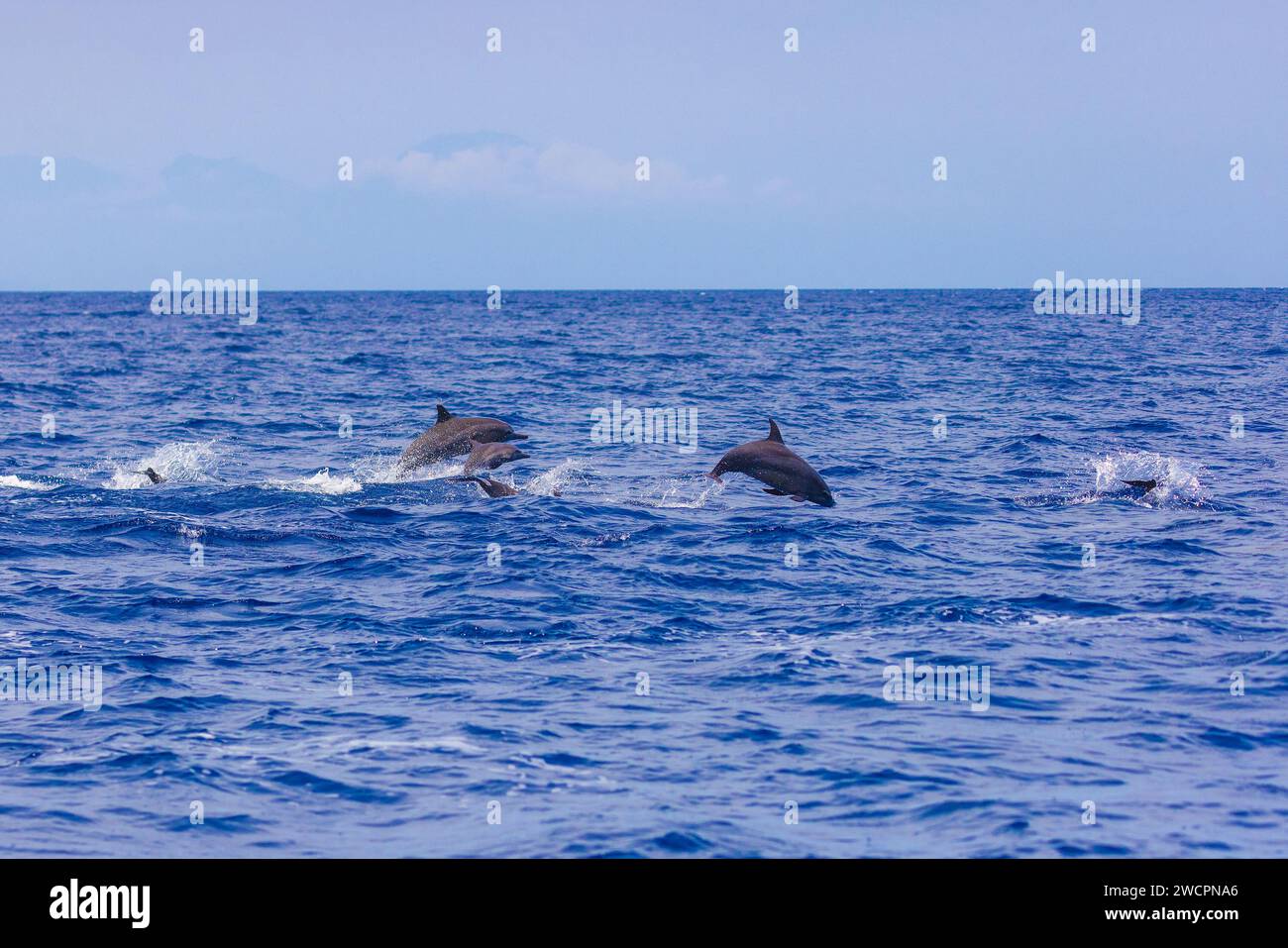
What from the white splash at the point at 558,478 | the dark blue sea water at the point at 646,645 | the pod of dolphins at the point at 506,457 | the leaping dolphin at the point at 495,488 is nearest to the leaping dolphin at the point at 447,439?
the pod of dolphins at the point at 506,457

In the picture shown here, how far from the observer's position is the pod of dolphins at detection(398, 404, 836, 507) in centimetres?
1939

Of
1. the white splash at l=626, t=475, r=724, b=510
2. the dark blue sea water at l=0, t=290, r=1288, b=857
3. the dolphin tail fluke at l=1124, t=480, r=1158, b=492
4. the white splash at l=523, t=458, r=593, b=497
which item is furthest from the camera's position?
the white splash at l=523, t=458, r=593, b=497

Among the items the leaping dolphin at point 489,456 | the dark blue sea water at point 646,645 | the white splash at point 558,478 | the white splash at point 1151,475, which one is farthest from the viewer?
the leaping dolphin at point 489,456

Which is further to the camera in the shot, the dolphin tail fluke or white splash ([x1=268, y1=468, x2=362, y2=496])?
white splash ([x1=268, y1=468, x2=362, y2=496])

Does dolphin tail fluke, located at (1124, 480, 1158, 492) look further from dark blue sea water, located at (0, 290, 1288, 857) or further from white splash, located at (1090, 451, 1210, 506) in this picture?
dark blue sea water, located at (0, 290, 1288, 857)

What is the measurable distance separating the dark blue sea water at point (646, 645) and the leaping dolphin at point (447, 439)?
0.41 metres

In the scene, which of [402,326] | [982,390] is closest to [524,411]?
[982,390]

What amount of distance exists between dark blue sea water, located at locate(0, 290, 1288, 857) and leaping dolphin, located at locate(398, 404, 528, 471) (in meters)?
0.41

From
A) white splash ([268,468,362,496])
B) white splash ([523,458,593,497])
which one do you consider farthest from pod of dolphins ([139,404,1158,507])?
white splash ([268,468,362,496])

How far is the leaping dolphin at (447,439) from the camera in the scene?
75.1 ft

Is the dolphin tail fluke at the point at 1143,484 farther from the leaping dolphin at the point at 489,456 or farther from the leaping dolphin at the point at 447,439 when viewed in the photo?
the leaping dolphin at the point at 447,439

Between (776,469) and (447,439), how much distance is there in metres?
6.31
